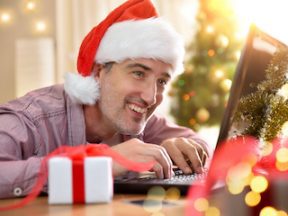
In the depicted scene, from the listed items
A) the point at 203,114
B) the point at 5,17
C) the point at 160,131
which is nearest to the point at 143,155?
the point at 160,131

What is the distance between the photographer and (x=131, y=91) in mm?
1592

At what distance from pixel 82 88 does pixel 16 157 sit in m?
0.33

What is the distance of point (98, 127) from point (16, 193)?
2.14 ft

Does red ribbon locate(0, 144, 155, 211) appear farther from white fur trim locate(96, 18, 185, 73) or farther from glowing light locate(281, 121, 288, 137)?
white fur trim locate(96, 18, 185, 73)

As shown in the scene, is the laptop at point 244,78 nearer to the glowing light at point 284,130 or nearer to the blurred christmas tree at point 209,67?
the glowing light at point 284,130

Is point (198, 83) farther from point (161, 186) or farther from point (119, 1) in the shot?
point (161, 186)

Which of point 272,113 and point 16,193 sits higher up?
point 272,113

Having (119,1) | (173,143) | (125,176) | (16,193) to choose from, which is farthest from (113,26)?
(119,1)

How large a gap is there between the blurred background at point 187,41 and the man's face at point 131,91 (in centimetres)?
198

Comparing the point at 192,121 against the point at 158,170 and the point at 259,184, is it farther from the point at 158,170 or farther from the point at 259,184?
the point at 259,184

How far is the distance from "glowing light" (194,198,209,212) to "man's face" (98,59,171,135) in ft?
2.23

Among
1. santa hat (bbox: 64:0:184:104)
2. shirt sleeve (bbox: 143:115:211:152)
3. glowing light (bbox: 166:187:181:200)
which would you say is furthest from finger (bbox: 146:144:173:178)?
shirt sleeve (bbox: 143:115:211:152)

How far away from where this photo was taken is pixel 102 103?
1710 millimetres

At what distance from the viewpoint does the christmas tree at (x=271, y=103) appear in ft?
3.19
